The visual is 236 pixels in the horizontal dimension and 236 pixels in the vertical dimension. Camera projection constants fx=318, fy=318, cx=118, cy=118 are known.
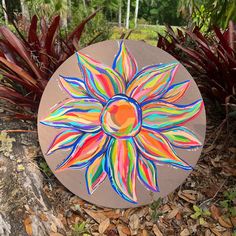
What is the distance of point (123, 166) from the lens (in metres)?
1.56

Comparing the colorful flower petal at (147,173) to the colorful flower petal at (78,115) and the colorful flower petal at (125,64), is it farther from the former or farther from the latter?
the colorful flower petal at (125,64)

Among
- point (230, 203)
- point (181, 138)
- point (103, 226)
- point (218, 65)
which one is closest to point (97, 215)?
point (103, 226)

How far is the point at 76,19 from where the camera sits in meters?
7.62

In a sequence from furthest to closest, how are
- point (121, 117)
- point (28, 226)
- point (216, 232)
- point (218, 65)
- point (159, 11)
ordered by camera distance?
point (159, 11) → point (218, 65) → point (121, 117) → point (216, 232) → point (28, 226)

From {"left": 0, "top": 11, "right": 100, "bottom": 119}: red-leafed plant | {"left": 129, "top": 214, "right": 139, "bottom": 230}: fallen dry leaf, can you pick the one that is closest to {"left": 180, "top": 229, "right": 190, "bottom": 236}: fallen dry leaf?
{"left": 129, "top": 214, "right": 139, "bottom": 230}: fallen dry leaf

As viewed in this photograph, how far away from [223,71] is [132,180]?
0.82 metres

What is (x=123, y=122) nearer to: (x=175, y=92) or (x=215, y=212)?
(x=175, y=92)

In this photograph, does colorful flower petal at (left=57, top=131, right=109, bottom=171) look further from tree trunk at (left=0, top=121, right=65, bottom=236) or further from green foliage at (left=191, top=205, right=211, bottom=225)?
green foliage at (left=191, top=205, right=211, bottom=225)

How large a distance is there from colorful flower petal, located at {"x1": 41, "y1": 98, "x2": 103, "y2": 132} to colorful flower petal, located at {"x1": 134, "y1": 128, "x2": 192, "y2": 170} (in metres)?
0.23

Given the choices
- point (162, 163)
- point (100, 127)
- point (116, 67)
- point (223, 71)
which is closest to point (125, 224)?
point (162, 163)

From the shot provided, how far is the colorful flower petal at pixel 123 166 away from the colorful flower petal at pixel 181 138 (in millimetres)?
192

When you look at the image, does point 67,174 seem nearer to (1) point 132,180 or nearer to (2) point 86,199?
(2) point 86,199

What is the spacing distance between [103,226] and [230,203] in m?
0.65

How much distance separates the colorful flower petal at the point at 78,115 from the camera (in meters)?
1.58
